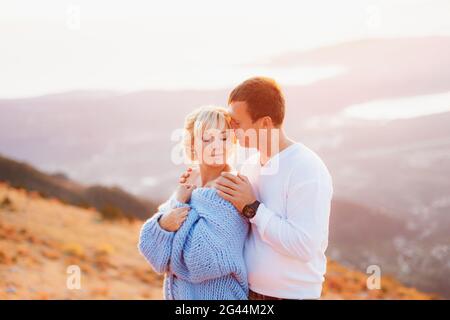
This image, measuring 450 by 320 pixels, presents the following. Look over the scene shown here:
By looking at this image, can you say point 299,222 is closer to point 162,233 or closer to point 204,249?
point 204,249

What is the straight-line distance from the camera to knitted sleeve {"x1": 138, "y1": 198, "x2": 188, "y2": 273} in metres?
2.91

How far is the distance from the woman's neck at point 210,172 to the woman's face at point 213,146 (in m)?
0.05

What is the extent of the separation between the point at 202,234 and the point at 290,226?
457 mm

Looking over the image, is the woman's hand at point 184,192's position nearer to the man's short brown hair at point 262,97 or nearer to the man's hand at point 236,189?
the man's hand at point 236,189

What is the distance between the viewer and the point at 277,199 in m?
2.93

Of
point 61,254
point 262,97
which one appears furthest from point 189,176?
point 61,254

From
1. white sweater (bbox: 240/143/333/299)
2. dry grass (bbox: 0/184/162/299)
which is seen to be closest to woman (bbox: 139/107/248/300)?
white sweater (bbox: 240/143/333/299)

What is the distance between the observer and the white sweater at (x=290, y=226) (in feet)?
9.15

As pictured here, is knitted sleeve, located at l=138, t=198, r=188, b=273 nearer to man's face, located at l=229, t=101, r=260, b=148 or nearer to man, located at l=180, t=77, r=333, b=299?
man, located at l=180, t=77, r=333, b=299

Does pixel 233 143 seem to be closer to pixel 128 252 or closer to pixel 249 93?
pixel 249 93

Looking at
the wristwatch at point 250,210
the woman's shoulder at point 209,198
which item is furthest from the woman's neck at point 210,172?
the wristwatch at point 250,210

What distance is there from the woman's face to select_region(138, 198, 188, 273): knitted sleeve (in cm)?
29
